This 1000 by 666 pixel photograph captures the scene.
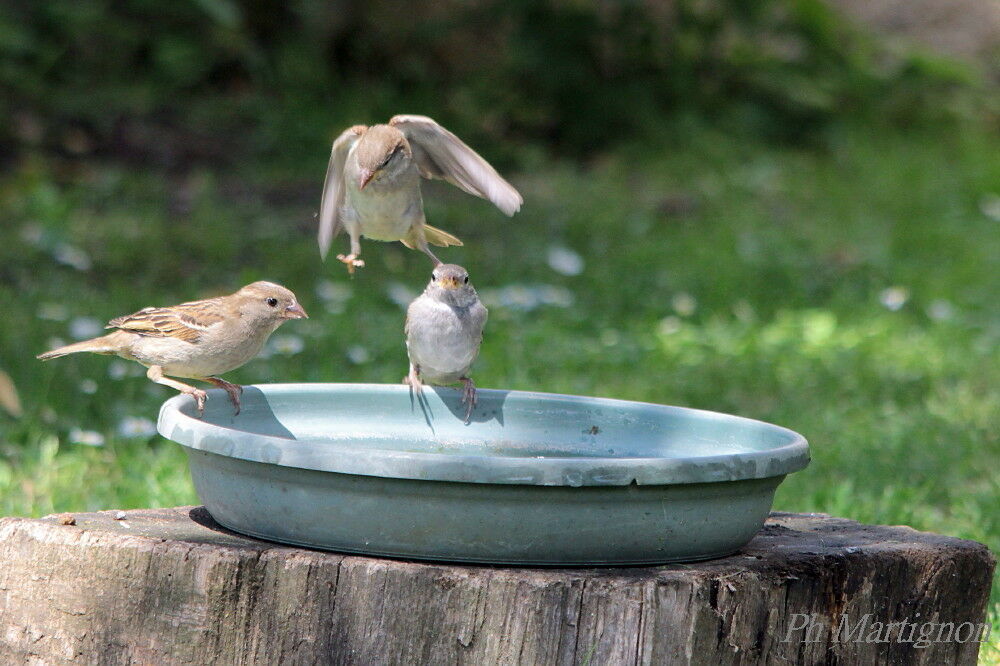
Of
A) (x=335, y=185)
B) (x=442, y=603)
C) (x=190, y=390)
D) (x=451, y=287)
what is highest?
(x=335, y=185)

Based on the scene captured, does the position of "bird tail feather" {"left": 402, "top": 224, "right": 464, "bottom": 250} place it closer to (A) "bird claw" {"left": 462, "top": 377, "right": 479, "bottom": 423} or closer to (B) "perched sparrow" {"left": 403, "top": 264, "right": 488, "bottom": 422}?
(B) "perched sparrow" {"left": 403, "top": 264, "right": 488, "bottom": 422}

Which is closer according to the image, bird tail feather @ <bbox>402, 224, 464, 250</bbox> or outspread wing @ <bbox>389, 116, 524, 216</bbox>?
outspread wing @ <bbox>389, 116, 524, 216</bbox>

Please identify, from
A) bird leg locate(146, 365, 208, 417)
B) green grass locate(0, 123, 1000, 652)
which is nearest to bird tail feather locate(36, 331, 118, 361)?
bird leg locate(146, 365, 208, 417)

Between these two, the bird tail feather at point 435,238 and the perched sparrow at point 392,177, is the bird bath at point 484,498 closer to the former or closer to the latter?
the perched sparrow at point 392,177

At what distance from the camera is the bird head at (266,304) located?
12.1ft

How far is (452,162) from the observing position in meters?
3.28

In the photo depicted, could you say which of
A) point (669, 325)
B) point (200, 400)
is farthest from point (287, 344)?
point (200, 400)

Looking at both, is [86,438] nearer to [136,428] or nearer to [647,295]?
[136,428]

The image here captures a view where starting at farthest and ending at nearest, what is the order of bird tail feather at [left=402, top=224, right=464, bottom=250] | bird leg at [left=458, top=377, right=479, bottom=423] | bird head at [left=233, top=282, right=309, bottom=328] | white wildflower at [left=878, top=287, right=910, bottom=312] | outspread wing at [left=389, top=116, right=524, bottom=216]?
white wildflower at [left=878, top=287, right=910, bottom=312] → bird head at [left=233, top=282, right=309, bottom=328] → bird tail feather at [left=402, top=224, right=464, bottom=250] → bird leg at [left=458, top=377, right=479, bottom=423] → outspread wing at [left=389, top=116, right=524, bottom=216]

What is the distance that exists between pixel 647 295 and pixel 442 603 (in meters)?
5.29

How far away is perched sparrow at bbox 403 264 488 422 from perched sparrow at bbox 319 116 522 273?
16cm

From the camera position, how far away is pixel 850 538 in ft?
10.7

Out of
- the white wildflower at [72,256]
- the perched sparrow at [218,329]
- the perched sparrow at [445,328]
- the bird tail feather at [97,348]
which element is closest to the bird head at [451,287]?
the perched sparrow at [445,328]

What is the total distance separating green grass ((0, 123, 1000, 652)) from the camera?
17.1 ft
